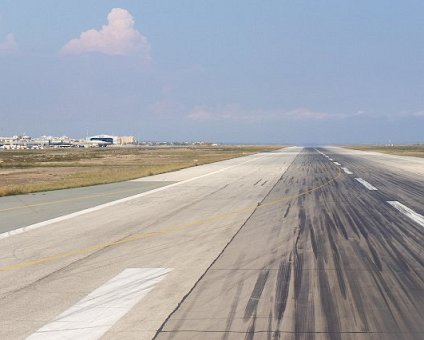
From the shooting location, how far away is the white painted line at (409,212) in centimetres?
1142

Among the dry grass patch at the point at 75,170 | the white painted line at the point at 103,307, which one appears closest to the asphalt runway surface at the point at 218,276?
the white painted line at the point at 103,307

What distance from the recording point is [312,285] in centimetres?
629

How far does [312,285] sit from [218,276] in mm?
1380

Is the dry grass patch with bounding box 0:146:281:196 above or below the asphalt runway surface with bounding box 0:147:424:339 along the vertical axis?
below

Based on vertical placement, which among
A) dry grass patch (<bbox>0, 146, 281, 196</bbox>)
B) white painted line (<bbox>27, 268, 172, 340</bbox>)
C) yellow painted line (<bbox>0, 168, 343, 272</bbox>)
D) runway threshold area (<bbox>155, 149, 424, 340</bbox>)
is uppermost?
runway threshold area (<bbox>155, 149, 424, 340</bbox>)

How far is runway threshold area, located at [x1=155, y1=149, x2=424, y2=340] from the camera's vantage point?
4828 millimetres

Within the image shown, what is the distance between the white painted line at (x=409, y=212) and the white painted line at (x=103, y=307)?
7.26 meters

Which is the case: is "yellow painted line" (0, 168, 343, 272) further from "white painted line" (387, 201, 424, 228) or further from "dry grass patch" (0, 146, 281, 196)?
"dry grass patch" (0, 146, 281, 196)

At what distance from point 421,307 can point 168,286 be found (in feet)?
10.6

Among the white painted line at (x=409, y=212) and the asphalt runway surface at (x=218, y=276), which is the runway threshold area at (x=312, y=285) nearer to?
the asphalt runway surface at (x=218, y=276)

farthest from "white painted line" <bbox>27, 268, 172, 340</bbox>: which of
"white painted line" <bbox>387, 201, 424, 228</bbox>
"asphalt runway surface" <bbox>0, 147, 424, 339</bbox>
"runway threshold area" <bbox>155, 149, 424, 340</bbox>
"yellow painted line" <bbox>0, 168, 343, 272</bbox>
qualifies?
"white painted line" <bbox>387, 201, 424, 228</bbox>

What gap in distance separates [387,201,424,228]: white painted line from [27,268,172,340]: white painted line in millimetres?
7261

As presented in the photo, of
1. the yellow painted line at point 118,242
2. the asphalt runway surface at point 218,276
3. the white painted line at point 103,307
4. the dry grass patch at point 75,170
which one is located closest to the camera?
the white painted line at point 103,307

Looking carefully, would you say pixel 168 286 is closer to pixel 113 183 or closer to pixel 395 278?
pixel 395 278
